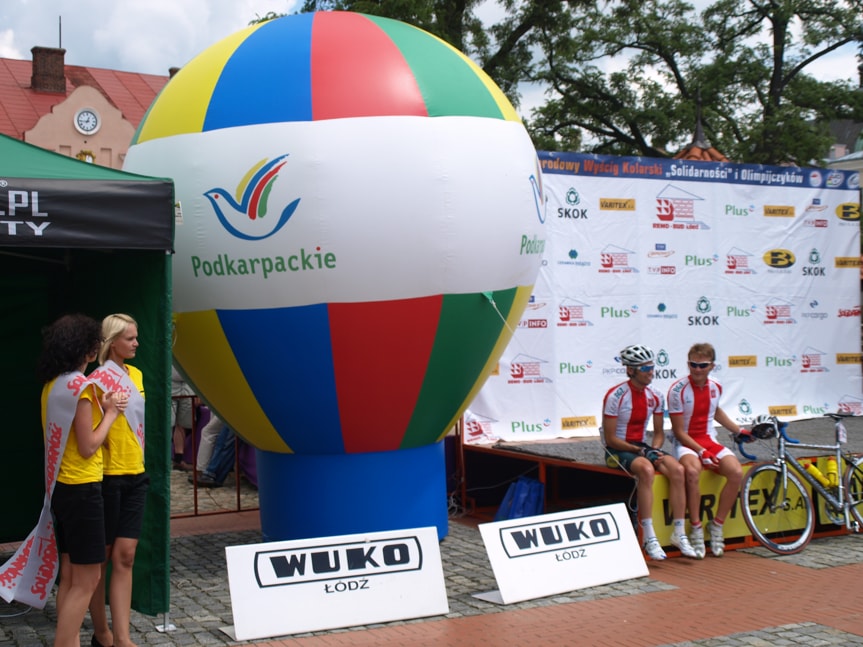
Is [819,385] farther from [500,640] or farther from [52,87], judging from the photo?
[52,87]

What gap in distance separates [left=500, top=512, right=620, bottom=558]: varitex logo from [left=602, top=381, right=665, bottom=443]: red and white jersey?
83 cm

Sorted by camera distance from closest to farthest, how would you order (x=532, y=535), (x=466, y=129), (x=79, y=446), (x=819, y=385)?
(x=79, y=446)
(x=532, y=535)
(x=466, y=129)
(x=819, y=385)

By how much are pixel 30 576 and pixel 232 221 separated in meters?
2.80

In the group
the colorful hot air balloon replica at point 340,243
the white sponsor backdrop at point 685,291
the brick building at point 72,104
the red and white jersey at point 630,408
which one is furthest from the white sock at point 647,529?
the brick building at point 72,104

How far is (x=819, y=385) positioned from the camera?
512 inches

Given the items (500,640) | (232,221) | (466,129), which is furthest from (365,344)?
(500,640)

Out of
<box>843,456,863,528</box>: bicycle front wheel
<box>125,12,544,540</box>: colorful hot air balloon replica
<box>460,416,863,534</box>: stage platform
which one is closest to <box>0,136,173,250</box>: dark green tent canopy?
<box>125,12,544,540</box>: colorful hot air balloon replica

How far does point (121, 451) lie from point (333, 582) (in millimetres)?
1650

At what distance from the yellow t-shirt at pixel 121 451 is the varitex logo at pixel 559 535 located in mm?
2561

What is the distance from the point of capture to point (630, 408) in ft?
25.5

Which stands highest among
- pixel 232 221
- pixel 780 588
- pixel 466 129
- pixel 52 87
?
pixel 52 87

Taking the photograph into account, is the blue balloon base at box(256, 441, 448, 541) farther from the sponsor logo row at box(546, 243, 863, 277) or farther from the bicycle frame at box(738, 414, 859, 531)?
the sponsor logo row at box(546, 243, 863, 277)

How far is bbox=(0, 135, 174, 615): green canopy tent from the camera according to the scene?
207 inches

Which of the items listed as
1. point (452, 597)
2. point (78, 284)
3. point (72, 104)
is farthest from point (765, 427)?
point (72, 104)
